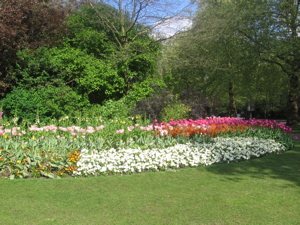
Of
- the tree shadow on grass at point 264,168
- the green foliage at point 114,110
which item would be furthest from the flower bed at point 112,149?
the green foliage at point 114,110

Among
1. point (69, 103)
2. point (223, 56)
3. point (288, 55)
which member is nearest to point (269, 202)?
point (69, 103)

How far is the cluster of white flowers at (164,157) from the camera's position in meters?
6.04

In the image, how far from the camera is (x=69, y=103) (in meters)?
12.6

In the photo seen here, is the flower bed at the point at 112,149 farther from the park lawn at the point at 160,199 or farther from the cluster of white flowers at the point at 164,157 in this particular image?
the park lawn at the point at 160,199

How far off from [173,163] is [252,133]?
502 cm

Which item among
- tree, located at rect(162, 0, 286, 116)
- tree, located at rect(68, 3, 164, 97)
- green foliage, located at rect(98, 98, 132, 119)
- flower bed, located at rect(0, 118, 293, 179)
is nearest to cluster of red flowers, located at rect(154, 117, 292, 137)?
flower bed, located at rect(0, 118, 293, 179)

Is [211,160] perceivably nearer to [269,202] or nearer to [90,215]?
[269,202]

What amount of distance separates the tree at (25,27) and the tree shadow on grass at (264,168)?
8577 mm

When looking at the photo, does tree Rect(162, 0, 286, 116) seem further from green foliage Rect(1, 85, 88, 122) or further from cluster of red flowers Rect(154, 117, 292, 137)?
green foliage Rect(1, 85, 88, 122)

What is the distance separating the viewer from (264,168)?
663 centimetres

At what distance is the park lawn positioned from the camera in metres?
3.70

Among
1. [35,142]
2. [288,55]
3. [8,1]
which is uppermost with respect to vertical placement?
[8,1]

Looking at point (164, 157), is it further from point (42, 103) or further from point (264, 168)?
point (42, 103)

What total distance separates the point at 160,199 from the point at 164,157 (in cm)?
234
